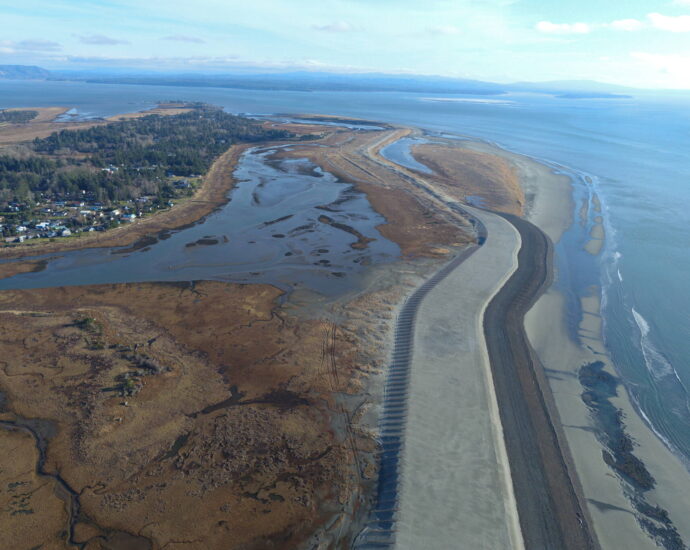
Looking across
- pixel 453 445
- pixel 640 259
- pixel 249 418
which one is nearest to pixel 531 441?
pixel 453 445

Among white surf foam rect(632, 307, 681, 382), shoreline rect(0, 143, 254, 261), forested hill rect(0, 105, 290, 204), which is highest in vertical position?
forested hill rect(0, 105, 290, 204)

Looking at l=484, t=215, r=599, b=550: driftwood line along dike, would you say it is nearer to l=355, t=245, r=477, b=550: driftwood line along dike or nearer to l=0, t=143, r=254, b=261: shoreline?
l=355, t=245, r=477, b=550: driftwood line along dike

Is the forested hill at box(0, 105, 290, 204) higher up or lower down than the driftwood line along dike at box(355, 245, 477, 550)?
higher up

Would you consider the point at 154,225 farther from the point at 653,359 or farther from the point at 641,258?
the point at 641,258

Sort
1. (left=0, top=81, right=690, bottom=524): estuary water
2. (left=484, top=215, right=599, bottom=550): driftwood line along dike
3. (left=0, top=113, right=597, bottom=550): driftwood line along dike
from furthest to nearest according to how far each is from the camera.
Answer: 1. (left=0, top=81, right=690, bottom=524): estuary water
2. (left=484, top=215, right=599, bottom=550): driftwood line along dike
3. (left=0, top=113, right=597, bottom=550): driftwood line along dike

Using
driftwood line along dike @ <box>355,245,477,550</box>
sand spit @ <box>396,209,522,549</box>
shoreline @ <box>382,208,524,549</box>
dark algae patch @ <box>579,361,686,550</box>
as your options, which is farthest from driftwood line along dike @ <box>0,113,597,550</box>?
dark algae patch @ <box>579,361,686,550</box>

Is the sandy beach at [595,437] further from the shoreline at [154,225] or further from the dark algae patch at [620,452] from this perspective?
the shoreline at [154,225]

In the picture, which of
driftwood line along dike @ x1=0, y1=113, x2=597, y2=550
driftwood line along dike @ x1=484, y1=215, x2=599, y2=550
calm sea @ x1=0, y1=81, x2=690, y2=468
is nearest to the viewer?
driftwood line along dike @ x1=0, y1=113, x2=597, y2=550
